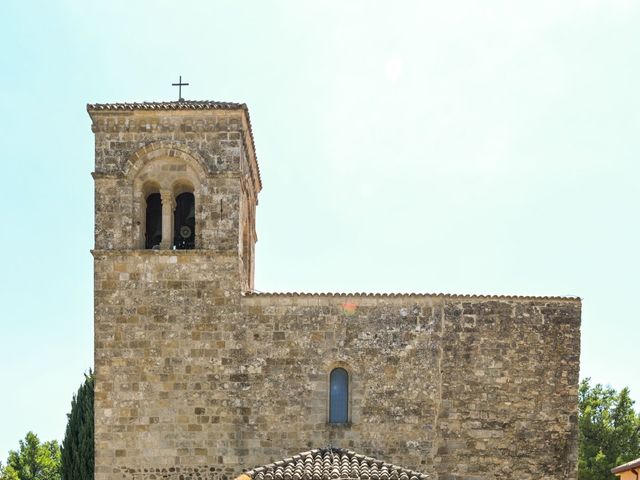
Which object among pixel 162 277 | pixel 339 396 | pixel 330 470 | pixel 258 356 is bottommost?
pixel 330 470

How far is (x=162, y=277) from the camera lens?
15.4 metres

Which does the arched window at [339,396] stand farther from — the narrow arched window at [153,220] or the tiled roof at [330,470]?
the narrow arched window at [153,220]

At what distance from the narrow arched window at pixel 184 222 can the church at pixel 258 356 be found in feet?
2.28

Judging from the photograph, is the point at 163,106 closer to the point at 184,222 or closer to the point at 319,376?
the point at 184,222

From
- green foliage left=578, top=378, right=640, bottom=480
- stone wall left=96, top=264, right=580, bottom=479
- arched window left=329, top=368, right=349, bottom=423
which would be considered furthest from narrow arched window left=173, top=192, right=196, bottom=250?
green foliage left=578, top=378, right=640, bottom=480

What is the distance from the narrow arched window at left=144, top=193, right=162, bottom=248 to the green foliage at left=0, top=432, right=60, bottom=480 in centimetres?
2425

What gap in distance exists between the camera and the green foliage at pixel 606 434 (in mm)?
28516

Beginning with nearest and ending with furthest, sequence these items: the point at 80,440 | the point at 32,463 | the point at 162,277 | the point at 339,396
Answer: the point at 339,396 < the point at 162,277 < the point at 80,440 < the point at 32,463

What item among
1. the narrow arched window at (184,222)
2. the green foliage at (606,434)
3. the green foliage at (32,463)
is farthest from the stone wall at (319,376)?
the green foliage at (32,463)

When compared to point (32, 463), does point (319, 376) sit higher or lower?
higher

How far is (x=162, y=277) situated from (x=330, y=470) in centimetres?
548

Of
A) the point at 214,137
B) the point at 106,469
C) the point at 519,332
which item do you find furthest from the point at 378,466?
the point at 214,137

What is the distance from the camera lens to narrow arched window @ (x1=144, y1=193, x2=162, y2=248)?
16.5m

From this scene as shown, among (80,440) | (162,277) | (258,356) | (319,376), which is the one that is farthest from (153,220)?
(80,440)
